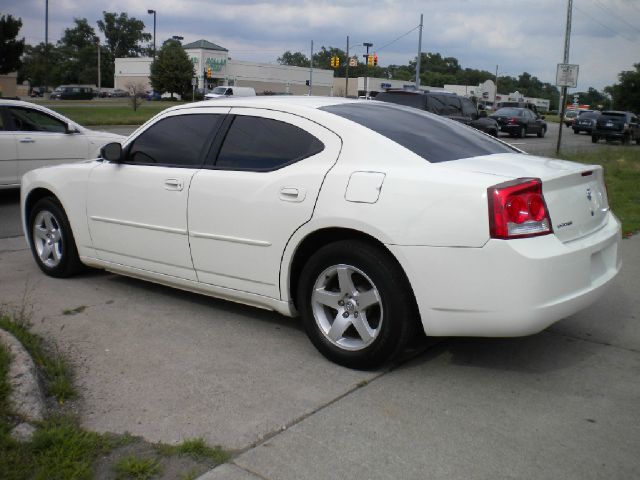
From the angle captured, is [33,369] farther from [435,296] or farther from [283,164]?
[435,296]

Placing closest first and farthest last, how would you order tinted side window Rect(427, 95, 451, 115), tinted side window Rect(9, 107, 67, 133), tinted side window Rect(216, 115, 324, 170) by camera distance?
tinted side window Rect(216, 115, 324, 170) < tinted side window Rect(9, 107, 67, 133) < tinted side window Rect(427, 95, 451, 115)

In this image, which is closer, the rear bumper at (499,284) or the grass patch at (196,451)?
the grass patch at (196,451)

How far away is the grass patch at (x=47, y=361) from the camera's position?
12.0 ft

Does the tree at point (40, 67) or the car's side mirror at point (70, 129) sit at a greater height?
the tree at point (40, 67)

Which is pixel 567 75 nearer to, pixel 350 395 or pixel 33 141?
pixel 33 141

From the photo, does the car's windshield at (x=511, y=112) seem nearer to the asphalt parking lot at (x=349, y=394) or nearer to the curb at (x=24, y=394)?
the asphalt parking lot at (x=349, y=394)

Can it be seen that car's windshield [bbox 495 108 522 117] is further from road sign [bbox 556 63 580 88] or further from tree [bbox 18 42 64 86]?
tree [bbox 18 42 64 86]

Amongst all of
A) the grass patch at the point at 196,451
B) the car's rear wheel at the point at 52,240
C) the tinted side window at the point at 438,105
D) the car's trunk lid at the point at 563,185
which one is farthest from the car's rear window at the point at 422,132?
the tinted side window at the point at 438,105

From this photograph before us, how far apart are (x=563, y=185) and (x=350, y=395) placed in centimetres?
169

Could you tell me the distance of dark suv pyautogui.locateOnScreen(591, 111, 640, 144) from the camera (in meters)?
34.0

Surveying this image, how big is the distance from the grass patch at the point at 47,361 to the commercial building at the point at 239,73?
7567 cm

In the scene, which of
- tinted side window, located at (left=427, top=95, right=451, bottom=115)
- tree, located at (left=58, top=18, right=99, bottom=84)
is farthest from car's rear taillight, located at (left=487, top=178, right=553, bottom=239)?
tree, located at (left=58, top=18, right=99, bottom=84)

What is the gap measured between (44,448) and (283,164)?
217cm

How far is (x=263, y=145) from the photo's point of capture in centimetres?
458
